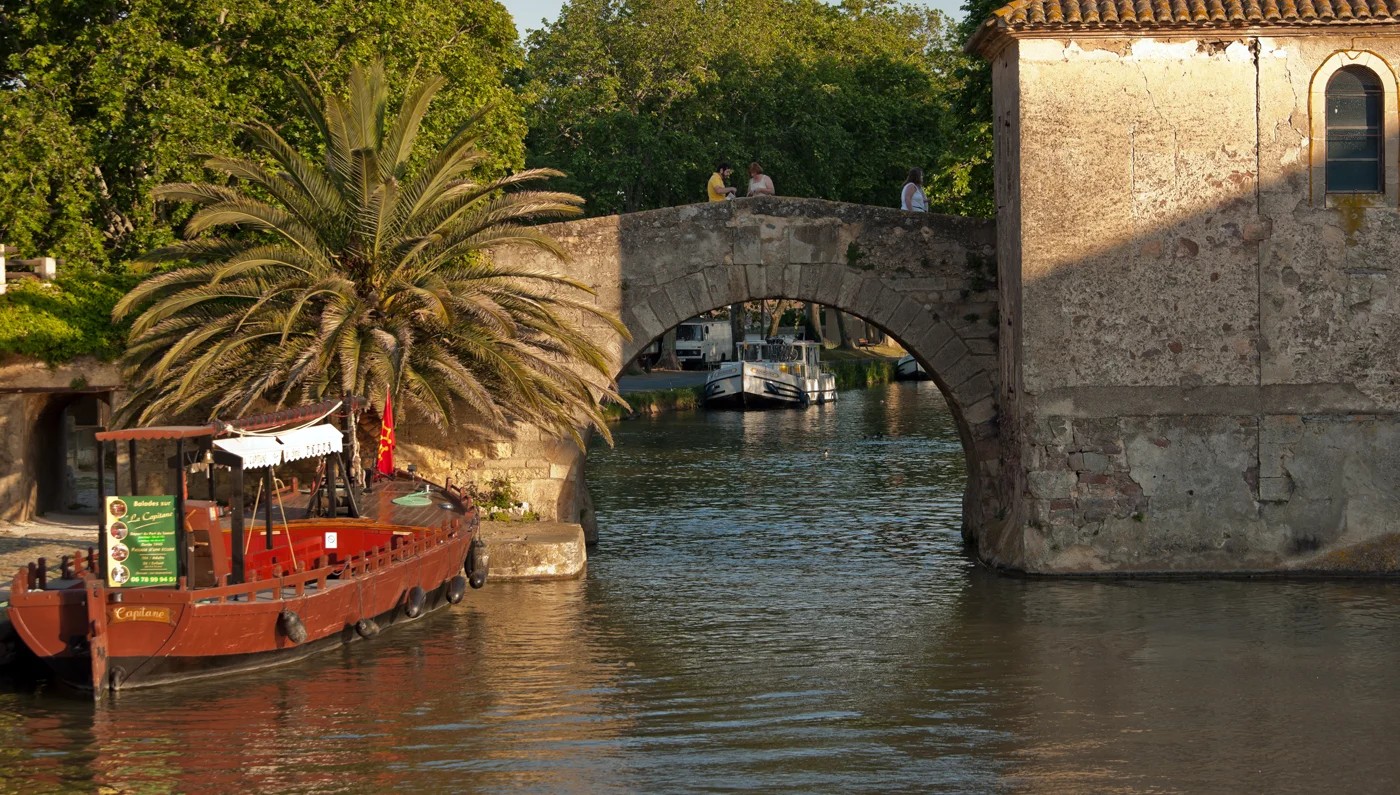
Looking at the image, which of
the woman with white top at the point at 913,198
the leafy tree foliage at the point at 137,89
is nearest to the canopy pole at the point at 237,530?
the leafy tree foliage at the point at 137,89

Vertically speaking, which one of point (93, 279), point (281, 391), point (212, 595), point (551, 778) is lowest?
point (551, 778)

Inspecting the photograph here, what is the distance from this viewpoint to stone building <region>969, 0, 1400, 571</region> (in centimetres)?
1931

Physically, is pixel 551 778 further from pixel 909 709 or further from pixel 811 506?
pixel 811 506

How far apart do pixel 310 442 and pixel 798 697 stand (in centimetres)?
534

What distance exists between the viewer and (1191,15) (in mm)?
19031

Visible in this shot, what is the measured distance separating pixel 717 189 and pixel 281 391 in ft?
Answer: 20.6

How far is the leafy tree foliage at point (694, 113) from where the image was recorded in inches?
1940

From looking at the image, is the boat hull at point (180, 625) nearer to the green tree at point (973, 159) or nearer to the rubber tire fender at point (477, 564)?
the rubber tire fender at point (477, 564)

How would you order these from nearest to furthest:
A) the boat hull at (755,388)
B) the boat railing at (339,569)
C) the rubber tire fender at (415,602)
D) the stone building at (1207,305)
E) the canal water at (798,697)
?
1. the canal water at (798,697)
2. the boat railing at (339,569)
3. the rubber tire fender at (415,602)
4. the stone building at (1207,305)
5. the boat hull at (755,388)

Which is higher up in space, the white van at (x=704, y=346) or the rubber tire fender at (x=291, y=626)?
the white van at (x=704, y=346)

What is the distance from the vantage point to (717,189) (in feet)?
75.7

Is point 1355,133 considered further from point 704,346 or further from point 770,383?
point 704,346

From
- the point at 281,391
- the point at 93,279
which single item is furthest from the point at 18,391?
the point at 281,391

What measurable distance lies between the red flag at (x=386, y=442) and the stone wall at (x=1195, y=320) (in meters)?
6.73
